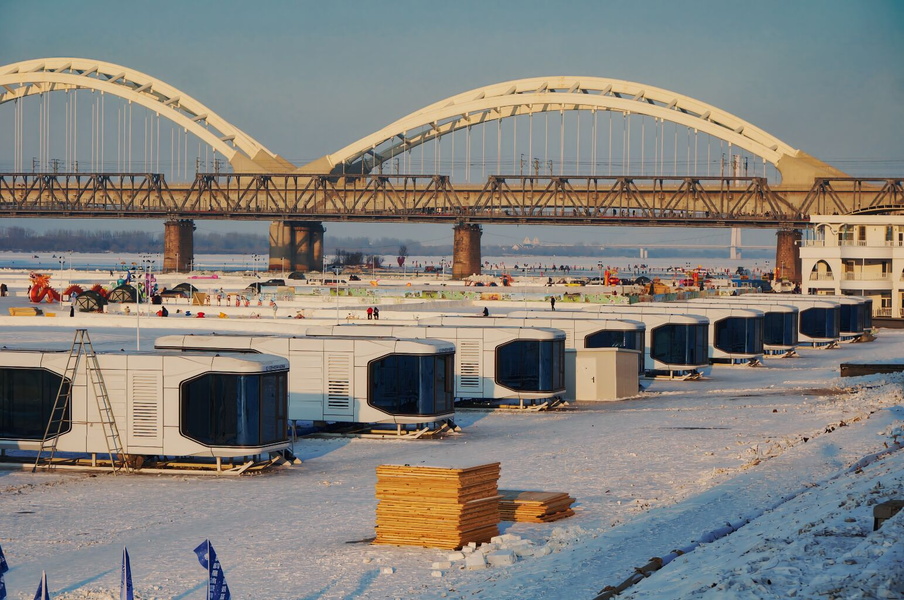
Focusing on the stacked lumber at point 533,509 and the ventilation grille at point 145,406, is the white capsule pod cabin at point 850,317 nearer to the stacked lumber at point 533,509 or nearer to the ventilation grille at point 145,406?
the ventilation grille at point 145,406

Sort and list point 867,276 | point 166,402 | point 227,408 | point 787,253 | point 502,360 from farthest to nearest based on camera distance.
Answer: point 787,253 < point 867,276 < point 502,360 < point 166,402 < point 227,408

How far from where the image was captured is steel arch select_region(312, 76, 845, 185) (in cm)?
15038

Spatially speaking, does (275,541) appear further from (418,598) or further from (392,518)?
(418,598)

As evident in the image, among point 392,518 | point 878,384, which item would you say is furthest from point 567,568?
point 878,384

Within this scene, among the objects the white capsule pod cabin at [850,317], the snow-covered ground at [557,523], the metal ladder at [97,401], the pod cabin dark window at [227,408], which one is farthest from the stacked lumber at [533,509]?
the white capsule pod cabin at [850,317]

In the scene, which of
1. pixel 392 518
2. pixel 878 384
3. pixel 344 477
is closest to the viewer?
pixel 392 518

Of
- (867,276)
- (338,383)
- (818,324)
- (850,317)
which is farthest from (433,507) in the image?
(867,276)

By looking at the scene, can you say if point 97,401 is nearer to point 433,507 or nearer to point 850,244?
point 433,507

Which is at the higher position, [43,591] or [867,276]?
[867,276]

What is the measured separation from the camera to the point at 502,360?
39688 mm

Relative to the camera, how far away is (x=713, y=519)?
69.6ft

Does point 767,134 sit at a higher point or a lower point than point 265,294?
→ higher

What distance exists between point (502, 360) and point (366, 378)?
24.9ft

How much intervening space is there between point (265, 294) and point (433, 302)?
16255mm
